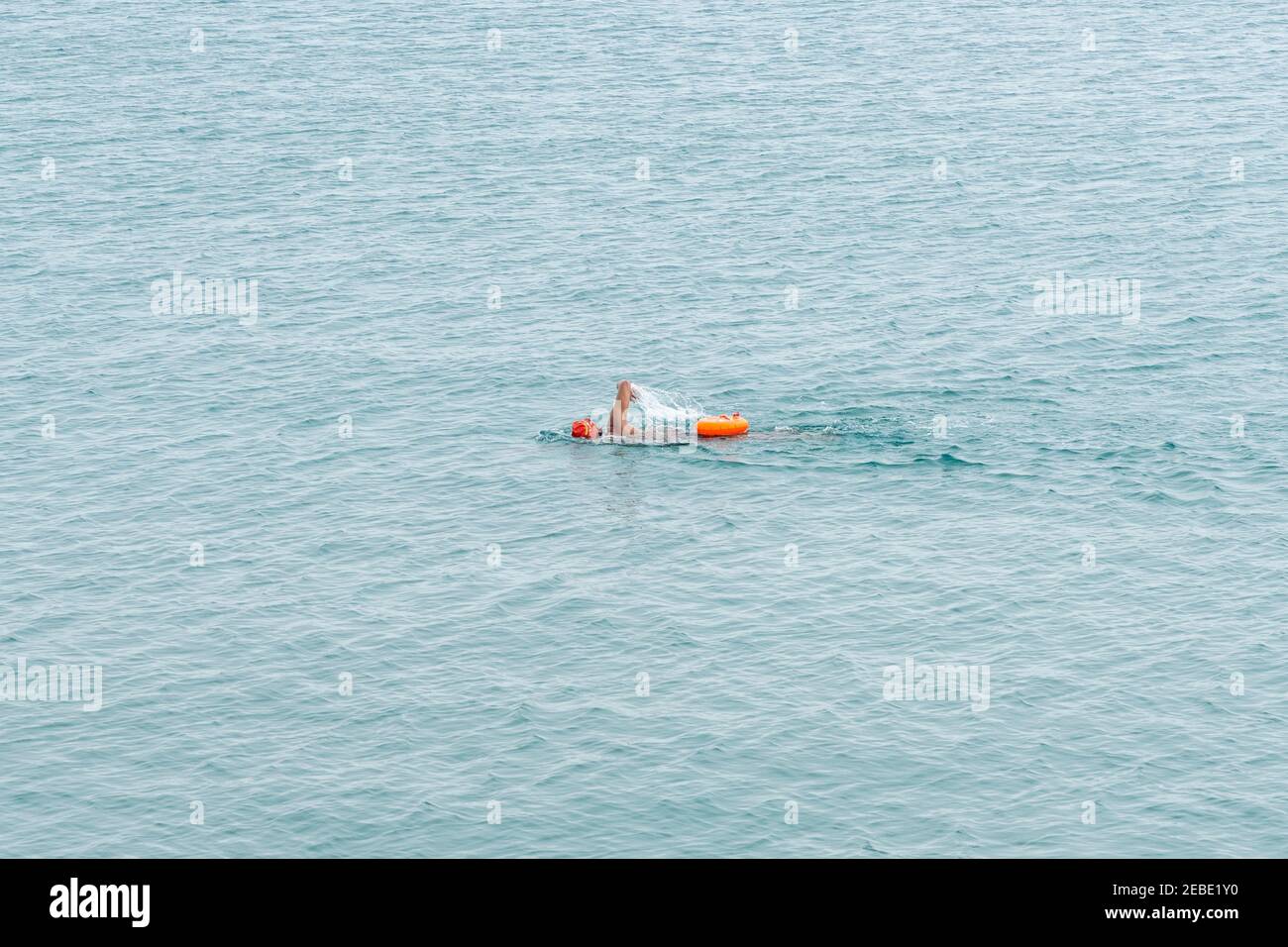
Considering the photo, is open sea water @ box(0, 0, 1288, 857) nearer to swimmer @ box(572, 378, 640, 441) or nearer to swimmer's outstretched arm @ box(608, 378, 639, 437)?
swimmer @ box(572, 378, 640, 441)

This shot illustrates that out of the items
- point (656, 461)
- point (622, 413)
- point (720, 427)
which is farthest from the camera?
point (720, 427)

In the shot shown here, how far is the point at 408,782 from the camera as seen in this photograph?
154 ft

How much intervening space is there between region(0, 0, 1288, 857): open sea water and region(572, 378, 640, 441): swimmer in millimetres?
731

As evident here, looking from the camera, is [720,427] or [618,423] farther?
[618,423]

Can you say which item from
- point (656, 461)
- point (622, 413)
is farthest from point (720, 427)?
point (622, 413)

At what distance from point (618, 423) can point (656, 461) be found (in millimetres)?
2642

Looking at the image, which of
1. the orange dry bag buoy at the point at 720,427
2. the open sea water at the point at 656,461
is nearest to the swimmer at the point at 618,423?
the open sea water at the point at 656,461

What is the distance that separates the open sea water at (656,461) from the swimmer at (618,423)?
731 mm

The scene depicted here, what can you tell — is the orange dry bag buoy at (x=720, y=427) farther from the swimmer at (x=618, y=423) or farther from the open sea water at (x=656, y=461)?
the swimmer at (x=618, y=423)

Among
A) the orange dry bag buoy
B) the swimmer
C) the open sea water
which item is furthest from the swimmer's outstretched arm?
the orange dry bag buoy

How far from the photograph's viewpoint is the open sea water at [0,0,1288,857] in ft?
153

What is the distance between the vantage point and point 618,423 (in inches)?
2753

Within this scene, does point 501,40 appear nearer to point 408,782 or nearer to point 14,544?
point 14,544

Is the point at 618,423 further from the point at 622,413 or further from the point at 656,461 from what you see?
the point at 656,461
